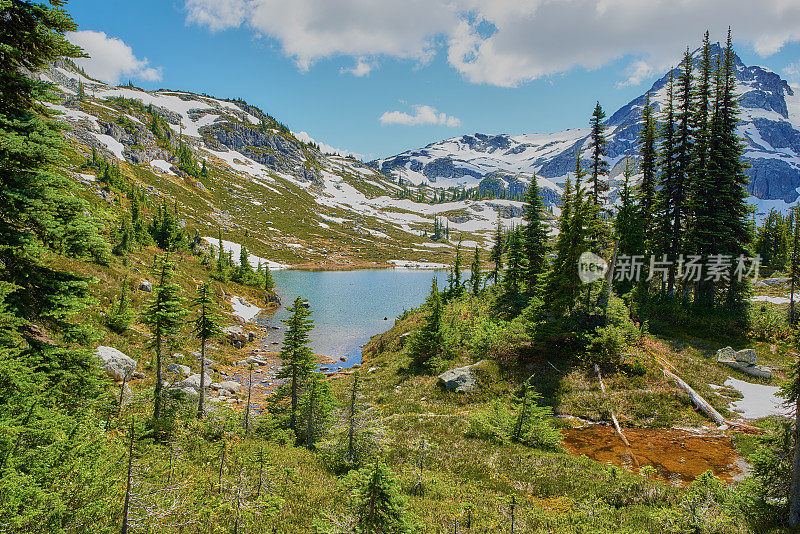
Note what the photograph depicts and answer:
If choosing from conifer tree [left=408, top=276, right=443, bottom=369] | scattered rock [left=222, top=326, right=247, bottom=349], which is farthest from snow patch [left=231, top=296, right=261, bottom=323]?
conifer tree [left=408, top=276, right=443, bottom=369]

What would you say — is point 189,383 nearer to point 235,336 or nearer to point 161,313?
point 161,313

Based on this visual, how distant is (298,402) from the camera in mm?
17188

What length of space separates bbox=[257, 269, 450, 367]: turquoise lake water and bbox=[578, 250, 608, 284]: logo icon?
23.2m

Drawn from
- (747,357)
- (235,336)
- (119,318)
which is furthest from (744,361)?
(235,336)

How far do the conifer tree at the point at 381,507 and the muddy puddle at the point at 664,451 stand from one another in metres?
11.5

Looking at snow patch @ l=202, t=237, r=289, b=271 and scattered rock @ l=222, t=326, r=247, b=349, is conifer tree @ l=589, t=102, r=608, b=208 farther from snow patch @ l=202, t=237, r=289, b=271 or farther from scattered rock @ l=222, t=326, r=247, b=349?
snow patch @ l=202, t=237, r=289, b=271

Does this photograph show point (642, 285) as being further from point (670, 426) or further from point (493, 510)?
point (493, 510)

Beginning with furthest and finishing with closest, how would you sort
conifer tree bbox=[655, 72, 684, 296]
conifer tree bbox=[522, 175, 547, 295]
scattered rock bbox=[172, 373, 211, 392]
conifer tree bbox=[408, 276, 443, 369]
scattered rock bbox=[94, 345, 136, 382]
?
conifer tree bbox=[522, 175, 547, 295] → conifer tree bbox=[655, 72, 684, 296] → conifer tree bbox=[408, 276, 443, 369] → scattered rock bbox=[172, 373, 211, 392] → scattered rock bbox=[94, 345, 136, 382]

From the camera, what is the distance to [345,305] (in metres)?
61.3

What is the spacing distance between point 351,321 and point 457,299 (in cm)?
1601

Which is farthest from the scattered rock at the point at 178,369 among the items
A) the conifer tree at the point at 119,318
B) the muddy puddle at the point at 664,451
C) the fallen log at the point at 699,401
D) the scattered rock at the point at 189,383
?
the fallen log at the point at 699,401

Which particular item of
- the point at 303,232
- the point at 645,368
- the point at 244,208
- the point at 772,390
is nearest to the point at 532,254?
the point at 645,368

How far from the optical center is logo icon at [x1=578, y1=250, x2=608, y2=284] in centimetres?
2197

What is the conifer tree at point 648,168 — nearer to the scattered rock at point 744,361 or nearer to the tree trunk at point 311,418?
the scattered rock at point 744,361
